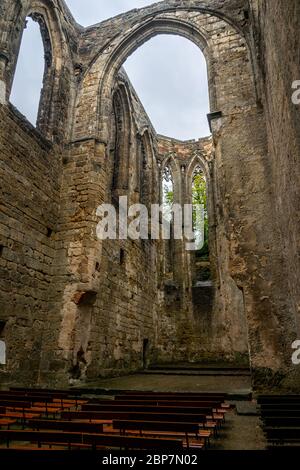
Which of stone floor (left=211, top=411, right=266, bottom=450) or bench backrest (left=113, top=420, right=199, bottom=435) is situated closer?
bench backrest (left=113, top=420, right=199, bottom=435)

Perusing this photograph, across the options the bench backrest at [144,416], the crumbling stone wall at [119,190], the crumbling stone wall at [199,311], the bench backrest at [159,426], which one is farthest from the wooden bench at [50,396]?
the crumbling stone wall at [199,311]

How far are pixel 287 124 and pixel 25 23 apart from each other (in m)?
6.65

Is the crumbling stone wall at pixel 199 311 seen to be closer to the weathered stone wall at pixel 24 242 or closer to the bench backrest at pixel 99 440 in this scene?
the weathered stone wall at pixel 24 242

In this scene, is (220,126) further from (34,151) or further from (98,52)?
(98,52)

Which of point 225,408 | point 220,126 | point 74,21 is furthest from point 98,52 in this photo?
point 225,408

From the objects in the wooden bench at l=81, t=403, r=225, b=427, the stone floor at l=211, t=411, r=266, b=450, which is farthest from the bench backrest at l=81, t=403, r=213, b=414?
the stone floor at l=211, t=411, r=266, b=450

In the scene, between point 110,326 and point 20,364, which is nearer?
point 20,364

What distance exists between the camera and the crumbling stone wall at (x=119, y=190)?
4.81 m

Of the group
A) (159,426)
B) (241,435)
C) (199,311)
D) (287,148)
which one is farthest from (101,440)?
(199,311)

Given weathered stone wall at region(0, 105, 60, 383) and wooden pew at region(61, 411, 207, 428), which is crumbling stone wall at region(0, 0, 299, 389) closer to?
weathered stone wall at region(0, 105, 60, 383)

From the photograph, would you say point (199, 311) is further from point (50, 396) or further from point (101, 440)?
point (101, 440)

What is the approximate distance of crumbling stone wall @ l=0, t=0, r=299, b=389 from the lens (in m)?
4.81

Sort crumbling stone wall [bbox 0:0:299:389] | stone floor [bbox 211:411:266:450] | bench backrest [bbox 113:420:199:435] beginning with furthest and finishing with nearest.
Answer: crumbling stone wall [bbox 0:0:299:389] → stone floor [bbox 211:411:266:450] → bench backrest [bbox 113:420:199:435]

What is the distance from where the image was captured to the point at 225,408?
3.32 metres
